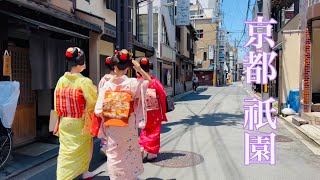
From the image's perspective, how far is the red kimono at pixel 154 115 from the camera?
6.46 metres

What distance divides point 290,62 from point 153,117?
9.70 metres

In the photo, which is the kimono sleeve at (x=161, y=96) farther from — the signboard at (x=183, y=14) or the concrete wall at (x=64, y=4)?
the signboard at (x=183, y=14)

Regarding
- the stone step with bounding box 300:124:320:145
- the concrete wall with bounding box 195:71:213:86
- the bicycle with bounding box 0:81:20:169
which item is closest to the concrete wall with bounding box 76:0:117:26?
the bicycle with bounding box 0:81:20:169

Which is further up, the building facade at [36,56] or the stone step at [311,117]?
the building facade at [36,56]

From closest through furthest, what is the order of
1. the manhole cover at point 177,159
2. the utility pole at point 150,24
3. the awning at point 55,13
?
the awning at point 55,13, the manhole cover at point 177,159, the utility pole at point 150,24

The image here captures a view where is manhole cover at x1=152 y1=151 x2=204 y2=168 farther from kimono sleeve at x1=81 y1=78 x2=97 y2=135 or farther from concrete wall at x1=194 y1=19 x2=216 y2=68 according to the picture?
concrete wall at x1=194 y1=19 x2=216 y2=68

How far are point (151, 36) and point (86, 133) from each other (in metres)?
15.9

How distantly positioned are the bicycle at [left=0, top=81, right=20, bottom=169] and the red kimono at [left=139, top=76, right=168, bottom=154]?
2.54 m

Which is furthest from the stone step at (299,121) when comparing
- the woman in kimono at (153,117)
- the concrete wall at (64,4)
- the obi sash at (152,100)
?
the concrete wall at (64,4)

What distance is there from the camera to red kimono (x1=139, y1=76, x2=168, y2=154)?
646 centimetres

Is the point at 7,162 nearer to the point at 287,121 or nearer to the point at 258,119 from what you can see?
the point at 258,119

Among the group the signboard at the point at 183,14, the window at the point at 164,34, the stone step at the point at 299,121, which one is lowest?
the stone step at the point at 299,121

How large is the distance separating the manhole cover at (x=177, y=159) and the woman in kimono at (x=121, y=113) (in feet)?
6.25

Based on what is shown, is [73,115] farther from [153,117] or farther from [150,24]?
[150,24]
